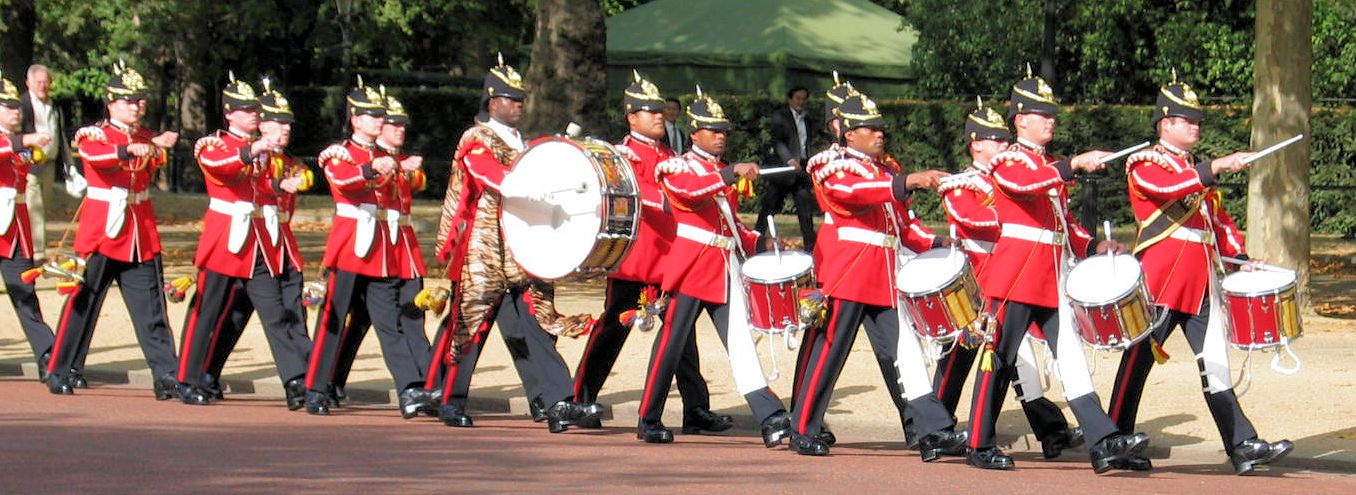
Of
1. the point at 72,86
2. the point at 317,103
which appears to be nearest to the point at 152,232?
the point at 317,103

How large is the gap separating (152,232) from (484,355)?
2.64 m

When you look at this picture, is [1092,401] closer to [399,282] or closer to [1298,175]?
[399,282]

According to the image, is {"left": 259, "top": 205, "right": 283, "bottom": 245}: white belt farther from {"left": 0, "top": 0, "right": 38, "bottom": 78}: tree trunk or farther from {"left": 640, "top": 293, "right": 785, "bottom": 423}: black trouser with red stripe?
{"left": 0, "top": 0, "right": 38, "bottom": 78}: tree trunk

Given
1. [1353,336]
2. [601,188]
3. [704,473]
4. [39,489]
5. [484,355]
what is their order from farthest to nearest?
[1353,336]
[484,355]
[601,188]
[704,473]
[39,489]

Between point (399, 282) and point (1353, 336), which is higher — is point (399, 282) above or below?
above

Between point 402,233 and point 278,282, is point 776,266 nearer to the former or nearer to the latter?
point 402,233

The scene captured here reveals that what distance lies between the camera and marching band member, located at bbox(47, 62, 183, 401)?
36.6ft

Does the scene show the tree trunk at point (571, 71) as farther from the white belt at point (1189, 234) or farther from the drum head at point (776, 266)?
the white belt at point (1189, 234)

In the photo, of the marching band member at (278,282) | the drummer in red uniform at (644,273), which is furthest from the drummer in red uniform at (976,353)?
the marching band member at (278,282)

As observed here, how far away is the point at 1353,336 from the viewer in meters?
14.6

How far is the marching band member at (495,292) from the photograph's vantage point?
10086 millimetres

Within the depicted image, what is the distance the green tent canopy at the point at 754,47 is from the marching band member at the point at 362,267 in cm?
1739

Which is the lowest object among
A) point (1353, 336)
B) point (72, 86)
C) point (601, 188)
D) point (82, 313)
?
point (72, 86)

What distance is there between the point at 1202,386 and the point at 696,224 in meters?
2.20
